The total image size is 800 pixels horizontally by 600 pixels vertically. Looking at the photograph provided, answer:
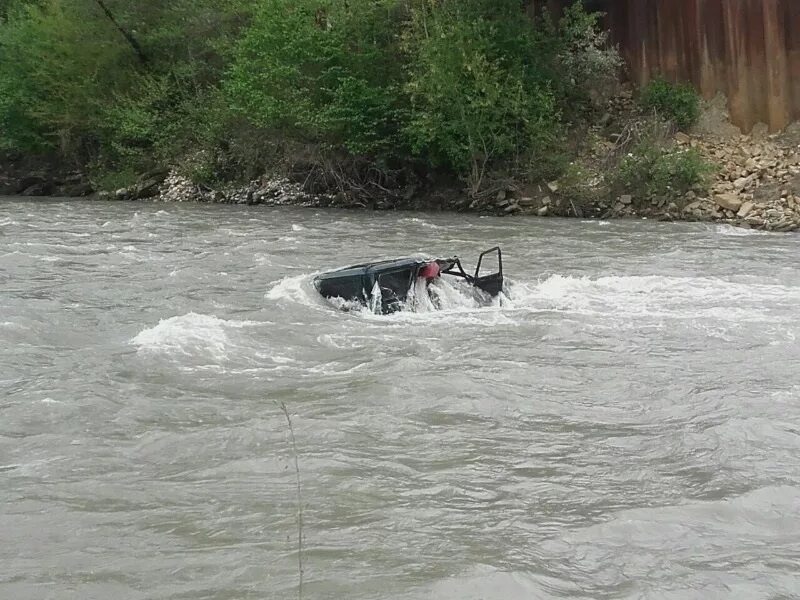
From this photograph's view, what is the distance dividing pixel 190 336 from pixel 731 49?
19.1 metres

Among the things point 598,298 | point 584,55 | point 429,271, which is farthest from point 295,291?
point 584,55

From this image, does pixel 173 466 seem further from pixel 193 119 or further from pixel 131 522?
pixel 193 119

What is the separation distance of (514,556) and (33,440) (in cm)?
376

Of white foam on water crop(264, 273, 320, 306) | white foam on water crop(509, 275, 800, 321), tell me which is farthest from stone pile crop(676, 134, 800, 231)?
white foam on water crop(264, 273, 320, 306)

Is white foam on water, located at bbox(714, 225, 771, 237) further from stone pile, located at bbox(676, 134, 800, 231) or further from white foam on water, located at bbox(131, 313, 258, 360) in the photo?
white foam on water, located at bbox(131, 313, 258, 360)

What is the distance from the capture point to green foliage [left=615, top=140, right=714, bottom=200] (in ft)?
72.5

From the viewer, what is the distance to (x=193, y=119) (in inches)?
1293

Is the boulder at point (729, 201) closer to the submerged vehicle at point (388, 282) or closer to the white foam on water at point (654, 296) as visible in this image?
the white foam on water at point (654, 296)

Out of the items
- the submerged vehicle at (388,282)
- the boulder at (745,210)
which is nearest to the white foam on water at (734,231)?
the boulder at (745,210)

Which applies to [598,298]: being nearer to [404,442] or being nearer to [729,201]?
[404,442]

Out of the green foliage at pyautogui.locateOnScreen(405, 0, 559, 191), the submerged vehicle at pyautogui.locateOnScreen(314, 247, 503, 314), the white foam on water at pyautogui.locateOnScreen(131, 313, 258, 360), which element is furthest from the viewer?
the green foliage at pyautogui.locateOnScreen(405, 0, 559, 191)

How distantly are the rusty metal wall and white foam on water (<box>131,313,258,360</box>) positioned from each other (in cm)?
1785

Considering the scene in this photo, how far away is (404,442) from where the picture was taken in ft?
22.2

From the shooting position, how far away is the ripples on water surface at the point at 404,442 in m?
4.91
